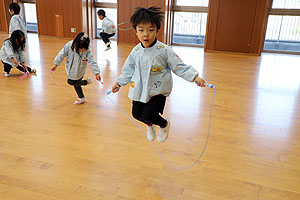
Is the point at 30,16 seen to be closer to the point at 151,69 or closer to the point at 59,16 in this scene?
the point at 59,16

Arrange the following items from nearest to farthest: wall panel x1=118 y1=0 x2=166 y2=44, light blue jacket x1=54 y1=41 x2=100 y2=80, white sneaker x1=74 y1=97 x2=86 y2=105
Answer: light blue jacket x1=54 y1=41 x2=100 y2=80, white sneaker x1=74 y1=97 x2=86 y2=105, wall panel x1=118 y1=0 x2=166 y2=44

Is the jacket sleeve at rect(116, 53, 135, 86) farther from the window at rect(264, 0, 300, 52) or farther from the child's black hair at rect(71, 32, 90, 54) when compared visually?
the window at rect(264, 0, 300, 52)

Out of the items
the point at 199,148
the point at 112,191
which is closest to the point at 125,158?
the point at 112,191

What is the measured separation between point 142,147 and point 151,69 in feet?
2.64

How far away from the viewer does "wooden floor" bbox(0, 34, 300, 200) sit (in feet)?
5.68

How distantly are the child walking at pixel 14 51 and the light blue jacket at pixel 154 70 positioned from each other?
9.62 ft

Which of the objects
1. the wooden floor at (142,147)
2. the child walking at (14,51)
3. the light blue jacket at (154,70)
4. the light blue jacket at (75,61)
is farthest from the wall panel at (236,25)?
the light blue jacket at (154,70)

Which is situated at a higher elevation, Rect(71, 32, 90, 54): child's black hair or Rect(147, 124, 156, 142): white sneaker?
Rect(71, 32, 90, 54): child's black hair

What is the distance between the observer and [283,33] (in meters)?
7.84

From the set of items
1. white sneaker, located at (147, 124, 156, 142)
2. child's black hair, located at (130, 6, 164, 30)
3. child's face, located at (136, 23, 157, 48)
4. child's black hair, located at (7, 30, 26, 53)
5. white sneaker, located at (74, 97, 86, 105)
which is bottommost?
white sneaker, located at (74, 97, 86, 105)

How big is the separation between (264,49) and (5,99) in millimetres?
7216

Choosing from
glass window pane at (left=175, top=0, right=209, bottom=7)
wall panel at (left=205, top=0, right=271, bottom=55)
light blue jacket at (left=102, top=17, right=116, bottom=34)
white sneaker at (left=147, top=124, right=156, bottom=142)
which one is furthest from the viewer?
glass window pane at (left=175, top=0, right=209, bottom=7)

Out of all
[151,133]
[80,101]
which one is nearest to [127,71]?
[151,133]

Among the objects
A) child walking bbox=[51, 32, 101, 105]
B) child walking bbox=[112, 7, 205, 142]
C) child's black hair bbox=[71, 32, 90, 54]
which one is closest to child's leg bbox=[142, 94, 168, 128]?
child walking bbox=[112, 7, 205, 142]
